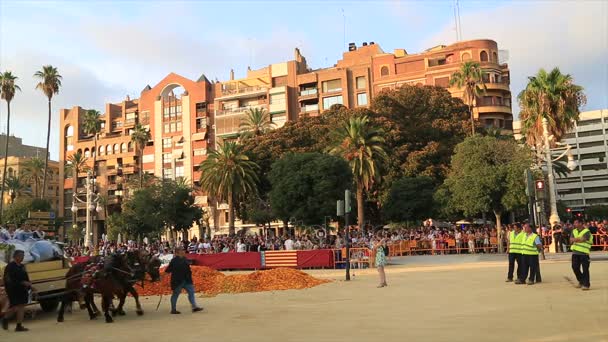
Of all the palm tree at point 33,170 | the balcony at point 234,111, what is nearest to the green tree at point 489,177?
the balcony at point 234,111

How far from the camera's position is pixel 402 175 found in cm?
5306

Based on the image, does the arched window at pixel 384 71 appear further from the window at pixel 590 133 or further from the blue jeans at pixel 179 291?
the blue jeans at pixel 179 291

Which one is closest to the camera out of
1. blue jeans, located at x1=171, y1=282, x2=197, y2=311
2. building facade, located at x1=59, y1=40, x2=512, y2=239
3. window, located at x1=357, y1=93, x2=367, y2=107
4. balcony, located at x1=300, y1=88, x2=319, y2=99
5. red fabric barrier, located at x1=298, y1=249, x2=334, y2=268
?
blue jeans, located at x1=171, y1=282, x2=197, y2=311

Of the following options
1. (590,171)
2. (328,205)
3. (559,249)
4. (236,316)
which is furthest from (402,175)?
(590,171)

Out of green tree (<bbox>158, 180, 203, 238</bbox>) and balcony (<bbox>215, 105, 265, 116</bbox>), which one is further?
balcony (<bbox>215, 105, 265, 116</bbox>)

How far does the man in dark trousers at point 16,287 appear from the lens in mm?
10961

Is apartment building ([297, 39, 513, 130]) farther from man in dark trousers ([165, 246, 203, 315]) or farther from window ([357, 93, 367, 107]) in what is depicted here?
man in dark trousers ([165, 246, 203, 315])

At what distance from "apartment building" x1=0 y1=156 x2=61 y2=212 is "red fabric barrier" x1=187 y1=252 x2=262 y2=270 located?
7810cm

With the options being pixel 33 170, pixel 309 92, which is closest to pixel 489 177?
pixel 309 92

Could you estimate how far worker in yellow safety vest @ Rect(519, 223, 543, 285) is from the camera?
15085 millimetres

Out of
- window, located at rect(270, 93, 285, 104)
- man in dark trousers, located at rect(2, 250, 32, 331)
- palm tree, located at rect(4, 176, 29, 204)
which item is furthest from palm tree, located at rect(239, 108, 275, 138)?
man in dark trousers, located at rect(2, 250, 32, 331)

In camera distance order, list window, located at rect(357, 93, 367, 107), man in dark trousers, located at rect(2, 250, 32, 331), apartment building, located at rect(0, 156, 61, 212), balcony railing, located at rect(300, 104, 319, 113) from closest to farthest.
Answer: man in dark trousers, located at rect(2, 250, 32, 331)
window, located at rect(357, 93, 367, 107)
balcony railing, located at rect(300, 104, 319, 113)
apartment building, located at rect(0, 156, 61, 212)

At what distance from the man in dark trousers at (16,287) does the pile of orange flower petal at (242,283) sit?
591 centimetres

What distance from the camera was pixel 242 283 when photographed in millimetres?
17406
